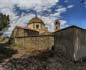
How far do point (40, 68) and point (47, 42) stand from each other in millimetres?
10094

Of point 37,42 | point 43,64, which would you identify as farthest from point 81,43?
point 37,42

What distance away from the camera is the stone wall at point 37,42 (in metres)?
30.0

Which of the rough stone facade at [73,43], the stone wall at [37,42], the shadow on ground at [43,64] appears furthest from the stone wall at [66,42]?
the stone wall at [37,42]

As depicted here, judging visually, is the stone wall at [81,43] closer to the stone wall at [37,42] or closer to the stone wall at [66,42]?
the stone wall at [66,42]

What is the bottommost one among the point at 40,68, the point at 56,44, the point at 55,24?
the point at 40,68

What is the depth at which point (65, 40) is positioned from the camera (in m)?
25.6

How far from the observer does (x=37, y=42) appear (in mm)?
31594

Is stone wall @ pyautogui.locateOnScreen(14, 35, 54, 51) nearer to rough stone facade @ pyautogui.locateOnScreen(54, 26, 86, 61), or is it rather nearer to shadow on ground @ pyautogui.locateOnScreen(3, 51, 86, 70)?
rough stone facade @ pyautogui.locateOnScreen(54, 26, 86, 61)

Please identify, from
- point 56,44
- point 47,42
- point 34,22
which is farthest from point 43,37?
point 34,22

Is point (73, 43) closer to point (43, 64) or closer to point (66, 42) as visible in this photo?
point (66, 42)

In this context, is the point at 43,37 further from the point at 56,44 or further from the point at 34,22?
the point at 34,22

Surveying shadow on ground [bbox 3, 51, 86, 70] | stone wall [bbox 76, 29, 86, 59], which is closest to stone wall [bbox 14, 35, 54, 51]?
shadow on ground [bbox 3, 51, 86, 70]

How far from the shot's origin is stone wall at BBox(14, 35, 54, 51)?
3003cm

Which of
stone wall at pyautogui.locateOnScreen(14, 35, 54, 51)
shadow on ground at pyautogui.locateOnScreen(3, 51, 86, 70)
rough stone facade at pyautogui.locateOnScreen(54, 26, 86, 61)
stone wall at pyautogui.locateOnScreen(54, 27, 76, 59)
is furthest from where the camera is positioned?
stone wall at pyautogui.locateOnScreen(14, 35, 54, 51)
